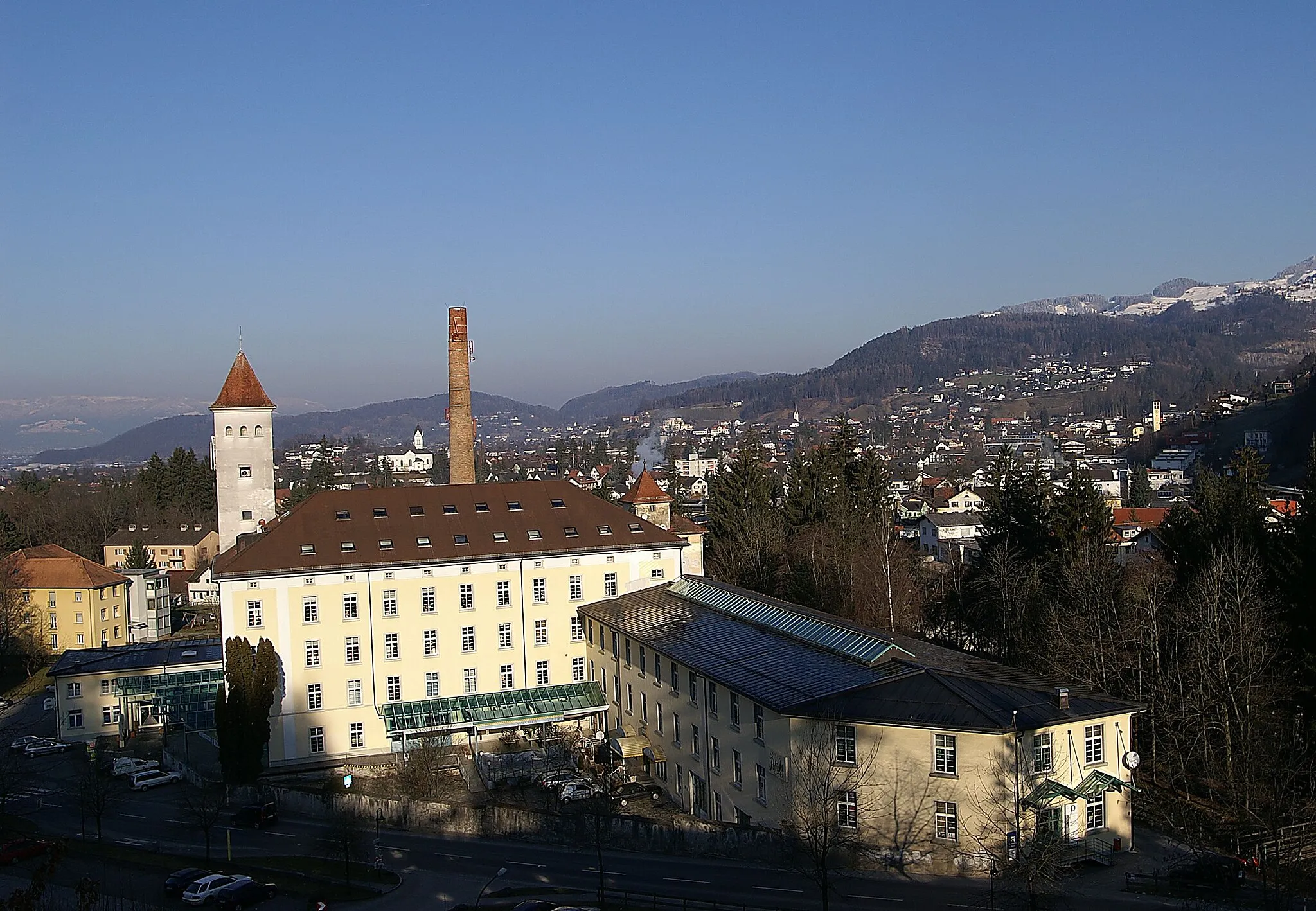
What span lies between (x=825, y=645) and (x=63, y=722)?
3173cm

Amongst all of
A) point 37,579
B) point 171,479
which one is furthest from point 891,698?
point 171,479

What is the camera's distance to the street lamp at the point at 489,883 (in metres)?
22.9

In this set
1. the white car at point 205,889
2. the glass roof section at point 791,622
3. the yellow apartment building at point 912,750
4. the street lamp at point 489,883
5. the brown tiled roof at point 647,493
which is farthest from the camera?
the brown tiled roof at point 647,493

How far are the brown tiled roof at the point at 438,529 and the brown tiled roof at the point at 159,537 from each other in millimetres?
45670

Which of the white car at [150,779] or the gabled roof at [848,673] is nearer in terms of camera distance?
the gabled roof at [848,673]

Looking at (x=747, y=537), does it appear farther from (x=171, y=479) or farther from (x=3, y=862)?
(x=171, y=479)

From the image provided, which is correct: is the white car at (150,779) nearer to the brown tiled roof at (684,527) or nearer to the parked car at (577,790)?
the parked car at (577,790)

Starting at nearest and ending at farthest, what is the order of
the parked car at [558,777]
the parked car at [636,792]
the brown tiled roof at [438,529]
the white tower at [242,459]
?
the parked car at [636,792] < the parked car at [558,777] < the brown tiled roof at [438,529] < the white tower at [242,459]

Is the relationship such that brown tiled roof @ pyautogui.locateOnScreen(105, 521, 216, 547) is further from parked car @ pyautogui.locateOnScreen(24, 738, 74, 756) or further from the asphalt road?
the asphalt road

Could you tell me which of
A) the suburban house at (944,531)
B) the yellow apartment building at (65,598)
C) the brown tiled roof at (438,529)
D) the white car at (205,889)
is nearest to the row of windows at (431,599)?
the brown tiled roof at (438,529)

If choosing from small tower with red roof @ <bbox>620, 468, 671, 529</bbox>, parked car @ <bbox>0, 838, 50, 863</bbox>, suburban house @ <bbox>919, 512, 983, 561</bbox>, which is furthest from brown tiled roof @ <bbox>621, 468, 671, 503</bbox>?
parked car @ <bbox>0, 838, 50, 863</bbox>

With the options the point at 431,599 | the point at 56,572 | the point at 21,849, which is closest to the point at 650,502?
the point at 431,599

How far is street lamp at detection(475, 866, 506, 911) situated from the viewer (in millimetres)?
22939

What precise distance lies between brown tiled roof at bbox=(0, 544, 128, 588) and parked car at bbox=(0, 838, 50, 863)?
34.0m
